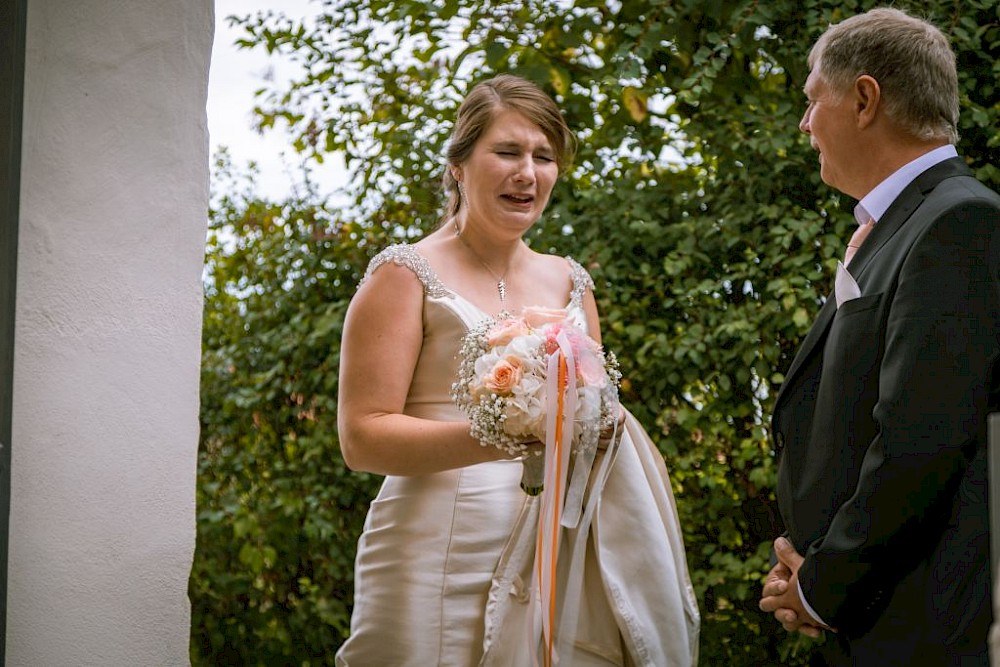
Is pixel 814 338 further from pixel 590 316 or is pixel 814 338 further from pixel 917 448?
pixel 590 316

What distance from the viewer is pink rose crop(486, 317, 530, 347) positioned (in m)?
2.56

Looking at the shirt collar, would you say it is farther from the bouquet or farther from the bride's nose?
the bride's nose

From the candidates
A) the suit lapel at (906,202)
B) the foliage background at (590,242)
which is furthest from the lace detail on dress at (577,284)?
the suit lapel at (906,202)

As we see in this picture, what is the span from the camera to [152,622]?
2.89 meters

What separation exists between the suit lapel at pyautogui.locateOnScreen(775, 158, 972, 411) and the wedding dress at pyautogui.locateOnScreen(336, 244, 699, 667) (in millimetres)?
575

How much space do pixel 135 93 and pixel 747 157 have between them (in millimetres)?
2207

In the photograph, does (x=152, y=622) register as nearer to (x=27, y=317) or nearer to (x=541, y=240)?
(x=27, y=317)

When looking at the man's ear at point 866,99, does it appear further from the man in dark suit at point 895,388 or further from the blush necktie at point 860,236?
the blush necktie at point 860,236

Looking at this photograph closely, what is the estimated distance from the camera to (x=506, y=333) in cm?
256

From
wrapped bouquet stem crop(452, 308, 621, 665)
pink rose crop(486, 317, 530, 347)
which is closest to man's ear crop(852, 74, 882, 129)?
wrapped bouquet stem crop(452, 308, 621, 665)

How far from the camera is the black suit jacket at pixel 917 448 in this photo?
205 cm

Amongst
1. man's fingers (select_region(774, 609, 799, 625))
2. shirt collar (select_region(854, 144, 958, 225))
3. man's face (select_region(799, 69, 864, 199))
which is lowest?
man's fingers (select_region(774, 609, 799, 625))

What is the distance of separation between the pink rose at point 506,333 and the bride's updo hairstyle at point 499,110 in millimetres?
669

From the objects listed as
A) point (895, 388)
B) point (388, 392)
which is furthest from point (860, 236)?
point (388, 392)
